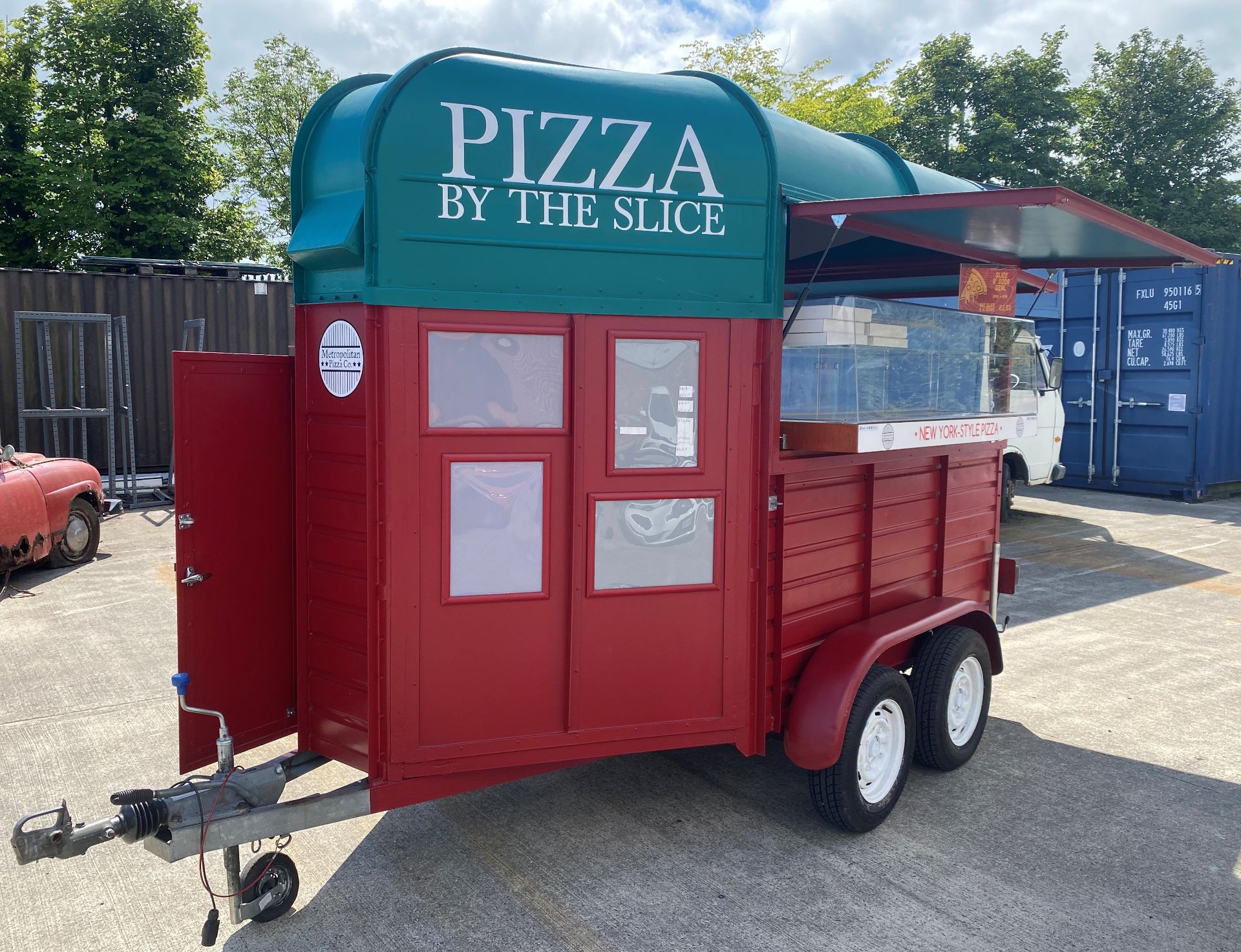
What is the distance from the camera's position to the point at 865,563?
5148 mm

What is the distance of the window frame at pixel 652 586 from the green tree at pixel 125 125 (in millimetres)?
24524

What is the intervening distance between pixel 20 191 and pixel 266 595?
2490 cm

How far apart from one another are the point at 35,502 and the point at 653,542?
25.6 feet

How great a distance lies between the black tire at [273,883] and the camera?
384 centimetres

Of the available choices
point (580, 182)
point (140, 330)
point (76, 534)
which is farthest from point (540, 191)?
point (140, 330)

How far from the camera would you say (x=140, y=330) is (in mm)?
15250

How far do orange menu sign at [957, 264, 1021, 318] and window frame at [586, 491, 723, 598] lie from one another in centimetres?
239

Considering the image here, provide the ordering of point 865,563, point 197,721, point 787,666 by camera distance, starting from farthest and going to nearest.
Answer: point 865,563 → point 787,666 → point 197,721

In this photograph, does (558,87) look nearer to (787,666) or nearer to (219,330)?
(787,666)

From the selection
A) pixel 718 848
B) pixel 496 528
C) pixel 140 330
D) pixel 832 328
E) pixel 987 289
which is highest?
pixel 140 330

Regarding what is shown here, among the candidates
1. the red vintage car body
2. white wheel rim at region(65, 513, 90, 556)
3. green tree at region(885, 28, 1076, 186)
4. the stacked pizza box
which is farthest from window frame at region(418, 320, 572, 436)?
green tree at region(885, 28, 1076, 186)

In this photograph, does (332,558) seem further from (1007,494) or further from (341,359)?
(1007,494)

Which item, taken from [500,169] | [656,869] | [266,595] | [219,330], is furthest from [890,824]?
[219,330]

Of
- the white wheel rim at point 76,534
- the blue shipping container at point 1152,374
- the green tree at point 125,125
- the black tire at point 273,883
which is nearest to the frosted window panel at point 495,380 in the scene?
the black tire at point 273,883
